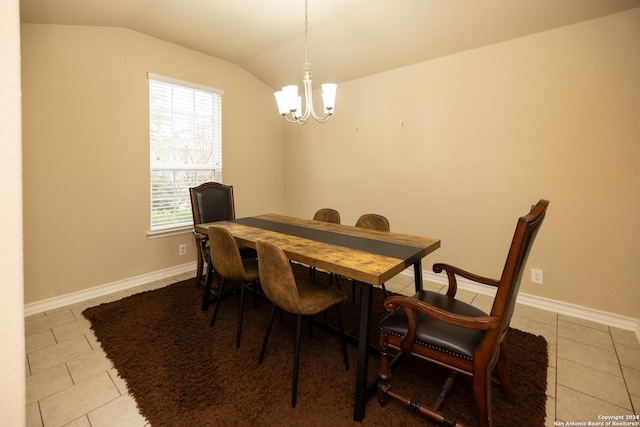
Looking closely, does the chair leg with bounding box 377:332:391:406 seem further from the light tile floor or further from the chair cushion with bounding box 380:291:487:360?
the light tile floor

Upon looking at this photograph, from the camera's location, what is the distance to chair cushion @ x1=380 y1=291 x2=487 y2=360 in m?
1.36

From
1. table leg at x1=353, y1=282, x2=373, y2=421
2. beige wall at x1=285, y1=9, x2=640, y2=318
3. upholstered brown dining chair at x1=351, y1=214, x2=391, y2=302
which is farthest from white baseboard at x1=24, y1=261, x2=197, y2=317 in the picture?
table leg at x1=353, y1=282, x2=373, y2=421

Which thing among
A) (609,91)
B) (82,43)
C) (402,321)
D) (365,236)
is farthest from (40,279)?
(609,91)

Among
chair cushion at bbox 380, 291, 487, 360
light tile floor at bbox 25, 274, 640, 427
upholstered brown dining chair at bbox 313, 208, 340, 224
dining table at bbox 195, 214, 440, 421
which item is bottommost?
light tile floor at bbox 25, 274, 640, 427

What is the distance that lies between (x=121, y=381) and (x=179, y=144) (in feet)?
8.23

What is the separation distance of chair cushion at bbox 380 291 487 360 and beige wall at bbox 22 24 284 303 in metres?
2.88

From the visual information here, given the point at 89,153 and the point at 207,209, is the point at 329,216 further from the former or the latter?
the point at 89,153

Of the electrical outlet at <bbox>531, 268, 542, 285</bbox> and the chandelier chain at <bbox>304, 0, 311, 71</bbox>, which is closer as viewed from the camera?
the chandelier chain at <bbox>304, 0, 311, 71</bbox>

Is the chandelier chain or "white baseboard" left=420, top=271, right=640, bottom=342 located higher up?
the chandelier chain

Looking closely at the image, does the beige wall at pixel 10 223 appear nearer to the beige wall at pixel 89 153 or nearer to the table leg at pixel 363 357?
the table leg at pixel 363 357

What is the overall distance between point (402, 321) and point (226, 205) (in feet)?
8.07

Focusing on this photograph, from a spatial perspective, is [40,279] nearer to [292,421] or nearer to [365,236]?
[292,421]

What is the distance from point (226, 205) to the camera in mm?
3430

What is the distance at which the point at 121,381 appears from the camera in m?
1.84
